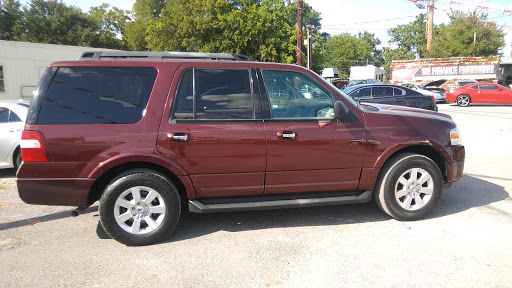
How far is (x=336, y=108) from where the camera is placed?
3.99 meters

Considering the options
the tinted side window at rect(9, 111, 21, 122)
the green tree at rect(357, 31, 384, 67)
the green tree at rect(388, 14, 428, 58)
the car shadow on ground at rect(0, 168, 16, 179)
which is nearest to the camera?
the tinted side window at rect(9, 111, 21, 122)

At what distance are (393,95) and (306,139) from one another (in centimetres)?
Answer: 1009

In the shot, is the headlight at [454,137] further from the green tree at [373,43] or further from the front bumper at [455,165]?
the green tree at [373,43]

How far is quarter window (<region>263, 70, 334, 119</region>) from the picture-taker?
160 inches

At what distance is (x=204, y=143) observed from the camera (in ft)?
12.4

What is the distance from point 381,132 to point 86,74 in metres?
3.25

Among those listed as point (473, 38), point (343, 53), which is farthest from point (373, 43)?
point (473, 38)

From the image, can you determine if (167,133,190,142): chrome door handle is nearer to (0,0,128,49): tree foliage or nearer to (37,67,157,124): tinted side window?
(37,67,157,124): tinted side window

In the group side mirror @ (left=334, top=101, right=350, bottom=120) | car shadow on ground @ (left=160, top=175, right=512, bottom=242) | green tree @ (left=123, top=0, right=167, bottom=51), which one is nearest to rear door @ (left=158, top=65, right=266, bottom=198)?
car shadow on ground @ (left=160, top=175, right=512, bottom=242)

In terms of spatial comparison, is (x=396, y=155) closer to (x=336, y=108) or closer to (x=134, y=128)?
(x=336, y=108)

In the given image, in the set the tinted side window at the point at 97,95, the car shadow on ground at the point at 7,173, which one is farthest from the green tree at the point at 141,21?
the tinted side window at the point at 97,95

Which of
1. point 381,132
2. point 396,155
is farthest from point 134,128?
point 396,155

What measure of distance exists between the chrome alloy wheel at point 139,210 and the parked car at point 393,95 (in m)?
10.1

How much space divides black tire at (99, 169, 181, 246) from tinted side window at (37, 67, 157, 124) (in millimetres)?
625
